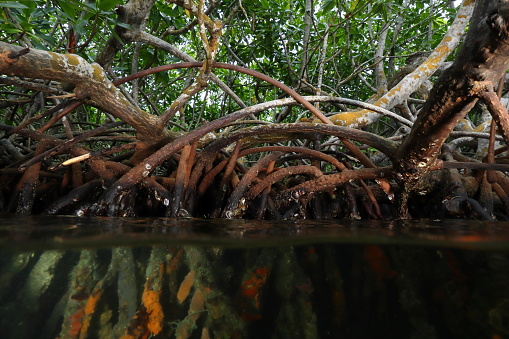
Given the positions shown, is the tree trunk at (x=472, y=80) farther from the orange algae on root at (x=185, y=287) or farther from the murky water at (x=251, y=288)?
the orange algae on root at (x=185, y=287)

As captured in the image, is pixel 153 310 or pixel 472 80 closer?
pixel 153 310

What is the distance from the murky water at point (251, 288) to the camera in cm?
77

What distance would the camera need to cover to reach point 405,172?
220cm

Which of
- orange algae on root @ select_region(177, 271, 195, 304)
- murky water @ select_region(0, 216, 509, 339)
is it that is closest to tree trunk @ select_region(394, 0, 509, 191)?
murky water @ select_region(0, 216, 509, 339)

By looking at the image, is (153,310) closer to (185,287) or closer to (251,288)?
(185,287)

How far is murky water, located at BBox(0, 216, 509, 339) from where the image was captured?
77 centimetres

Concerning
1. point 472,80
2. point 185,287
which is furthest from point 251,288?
point 472,80

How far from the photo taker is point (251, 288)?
36.1 inches

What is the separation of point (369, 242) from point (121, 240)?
83cm

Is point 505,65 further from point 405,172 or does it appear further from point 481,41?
point 405,172

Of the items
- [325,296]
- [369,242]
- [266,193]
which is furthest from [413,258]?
[266,193]

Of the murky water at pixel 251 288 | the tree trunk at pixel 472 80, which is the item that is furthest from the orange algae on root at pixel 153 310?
the tree trunk at pixel 472 80

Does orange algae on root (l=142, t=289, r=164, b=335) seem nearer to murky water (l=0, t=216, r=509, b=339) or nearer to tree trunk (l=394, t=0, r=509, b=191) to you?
murky water (l=0, t=216, r=509, b=339)

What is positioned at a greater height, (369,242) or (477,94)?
(477,94)
